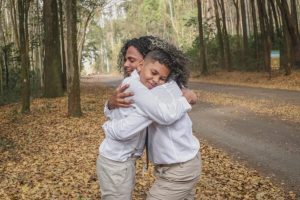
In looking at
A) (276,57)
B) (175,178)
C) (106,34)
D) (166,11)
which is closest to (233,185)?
(175,178)

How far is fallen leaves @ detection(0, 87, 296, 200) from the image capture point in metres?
6.88

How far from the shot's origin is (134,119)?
301 cm

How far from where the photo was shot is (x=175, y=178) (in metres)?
3.11

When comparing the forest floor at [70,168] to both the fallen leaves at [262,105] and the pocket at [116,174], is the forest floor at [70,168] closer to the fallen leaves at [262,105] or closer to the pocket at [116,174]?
Answer: the pocket at [116,174]

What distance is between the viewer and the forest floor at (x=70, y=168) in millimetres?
6883

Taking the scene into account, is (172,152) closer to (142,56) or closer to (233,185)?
(142,56)

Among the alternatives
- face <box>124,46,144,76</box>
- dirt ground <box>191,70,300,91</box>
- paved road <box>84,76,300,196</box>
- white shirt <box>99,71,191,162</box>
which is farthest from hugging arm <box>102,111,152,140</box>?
dirt ground <box>191,70,300,91</box>

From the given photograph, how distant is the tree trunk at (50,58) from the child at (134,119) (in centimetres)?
1899

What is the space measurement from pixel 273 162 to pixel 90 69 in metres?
98.0

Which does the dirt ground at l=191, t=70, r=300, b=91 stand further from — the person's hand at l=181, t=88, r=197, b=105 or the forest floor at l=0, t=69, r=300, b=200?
the person's hand at l=181, t=88, r=197, b=105

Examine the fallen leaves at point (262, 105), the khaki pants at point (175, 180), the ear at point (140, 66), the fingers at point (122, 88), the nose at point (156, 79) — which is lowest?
the fallen leaves at point (262, 105)

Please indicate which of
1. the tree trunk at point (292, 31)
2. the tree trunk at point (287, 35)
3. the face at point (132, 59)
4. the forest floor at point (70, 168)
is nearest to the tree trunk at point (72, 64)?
the forest floor at point (70, 168)

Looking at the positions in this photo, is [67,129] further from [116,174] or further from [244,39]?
[244,39]

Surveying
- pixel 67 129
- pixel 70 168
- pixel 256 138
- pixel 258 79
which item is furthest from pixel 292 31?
pixel 70 168
